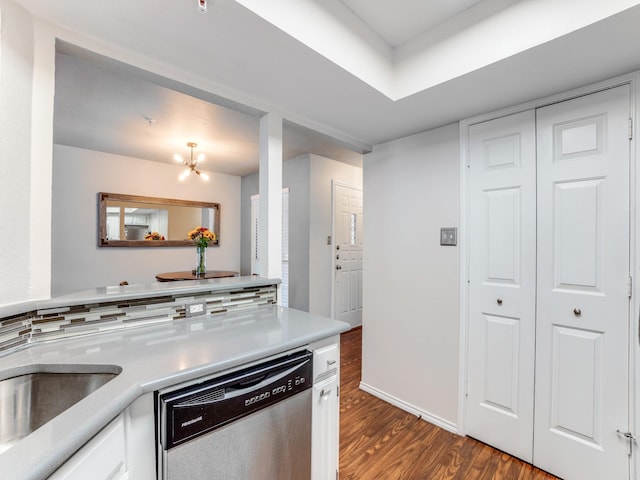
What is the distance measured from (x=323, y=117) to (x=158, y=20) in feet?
3.66

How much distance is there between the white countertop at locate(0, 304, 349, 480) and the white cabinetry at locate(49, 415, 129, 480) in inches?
1.7

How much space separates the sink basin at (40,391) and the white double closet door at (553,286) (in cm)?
207

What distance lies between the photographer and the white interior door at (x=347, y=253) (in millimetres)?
4141

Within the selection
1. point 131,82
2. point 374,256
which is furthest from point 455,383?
point 131,82

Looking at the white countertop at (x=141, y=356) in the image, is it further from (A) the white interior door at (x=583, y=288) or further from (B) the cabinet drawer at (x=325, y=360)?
(A) the white interior door at (x=583, y=288)

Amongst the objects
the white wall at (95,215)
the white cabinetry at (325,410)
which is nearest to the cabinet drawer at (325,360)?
the white cabinetry at (325,410)

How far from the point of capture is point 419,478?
1.66m

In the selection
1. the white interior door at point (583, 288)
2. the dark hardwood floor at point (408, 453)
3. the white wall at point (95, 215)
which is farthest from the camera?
the white wall at point (95, 215)

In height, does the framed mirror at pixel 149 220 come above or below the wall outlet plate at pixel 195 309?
above

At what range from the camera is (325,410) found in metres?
1.35

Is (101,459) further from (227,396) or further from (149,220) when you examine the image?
(149,220)

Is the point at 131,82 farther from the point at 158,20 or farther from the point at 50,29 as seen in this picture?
the point at 158,20

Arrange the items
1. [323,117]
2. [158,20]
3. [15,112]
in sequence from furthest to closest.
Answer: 1. [323,117]
2. [158,20]
3. [15,112]

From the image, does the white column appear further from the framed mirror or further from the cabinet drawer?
the framed mirror
